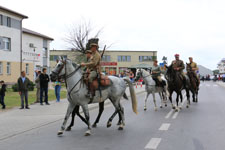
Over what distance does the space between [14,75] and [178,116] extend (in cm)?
3237

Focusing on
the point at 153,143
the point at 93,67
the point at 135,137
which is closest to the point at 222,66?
the point at 93,67

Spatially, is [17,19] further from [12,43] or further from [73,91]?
[73,91]

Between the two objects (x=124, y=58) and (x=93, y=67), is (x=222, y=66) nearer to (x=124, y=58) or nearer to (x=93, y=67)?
(x=124, y=58)

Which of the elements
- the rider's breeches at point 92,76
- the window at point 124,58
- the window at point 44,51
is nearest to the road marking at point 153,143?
the rider's breeches at point 92,76

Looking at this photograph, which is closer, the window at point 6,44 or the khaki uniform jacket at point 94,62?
the khaki uniform jacket at point 94,62

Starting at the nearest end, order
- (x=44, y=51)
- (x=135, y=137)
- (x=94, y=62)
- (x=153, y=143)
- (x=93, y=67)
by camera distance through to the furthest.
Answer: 1. (x=153, y=143)
2. (x=135, y=137)
3. (x=94, y=62)
4. (x=93, y=67)
5. (x=44, y=51)

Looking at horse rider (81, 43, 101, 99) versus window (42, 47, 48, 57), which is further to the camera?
window (42, 47, 48, 57)

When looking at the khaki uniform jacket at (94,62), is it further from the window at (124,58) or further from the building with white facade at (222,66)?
the building with white facade at (222,66)

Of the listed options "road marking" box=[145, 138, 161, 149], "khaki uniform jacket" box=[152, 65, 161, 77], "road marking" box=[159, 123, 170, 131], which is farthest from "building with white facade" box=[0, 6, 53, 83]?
"road marking" box=[145, 138, 161, 149]

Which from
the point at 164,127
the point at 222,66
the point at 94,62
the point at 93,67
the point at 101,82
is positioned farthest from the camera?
the point at 222,66

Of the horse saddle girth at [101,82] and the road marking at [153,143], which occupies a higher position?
the horse saddle girth at [101,82]

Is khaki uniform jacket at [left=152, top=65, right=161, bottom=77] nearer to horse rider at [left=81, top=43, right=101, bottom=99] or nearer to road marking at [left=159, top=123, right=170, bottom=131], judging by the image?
road marking at [left=159, top=123, right=170, bottom=131]

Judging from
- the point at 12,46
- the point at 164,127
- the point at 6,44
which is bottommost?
the point at 164,127

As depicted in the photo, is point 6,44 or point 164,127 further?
point 6,44
